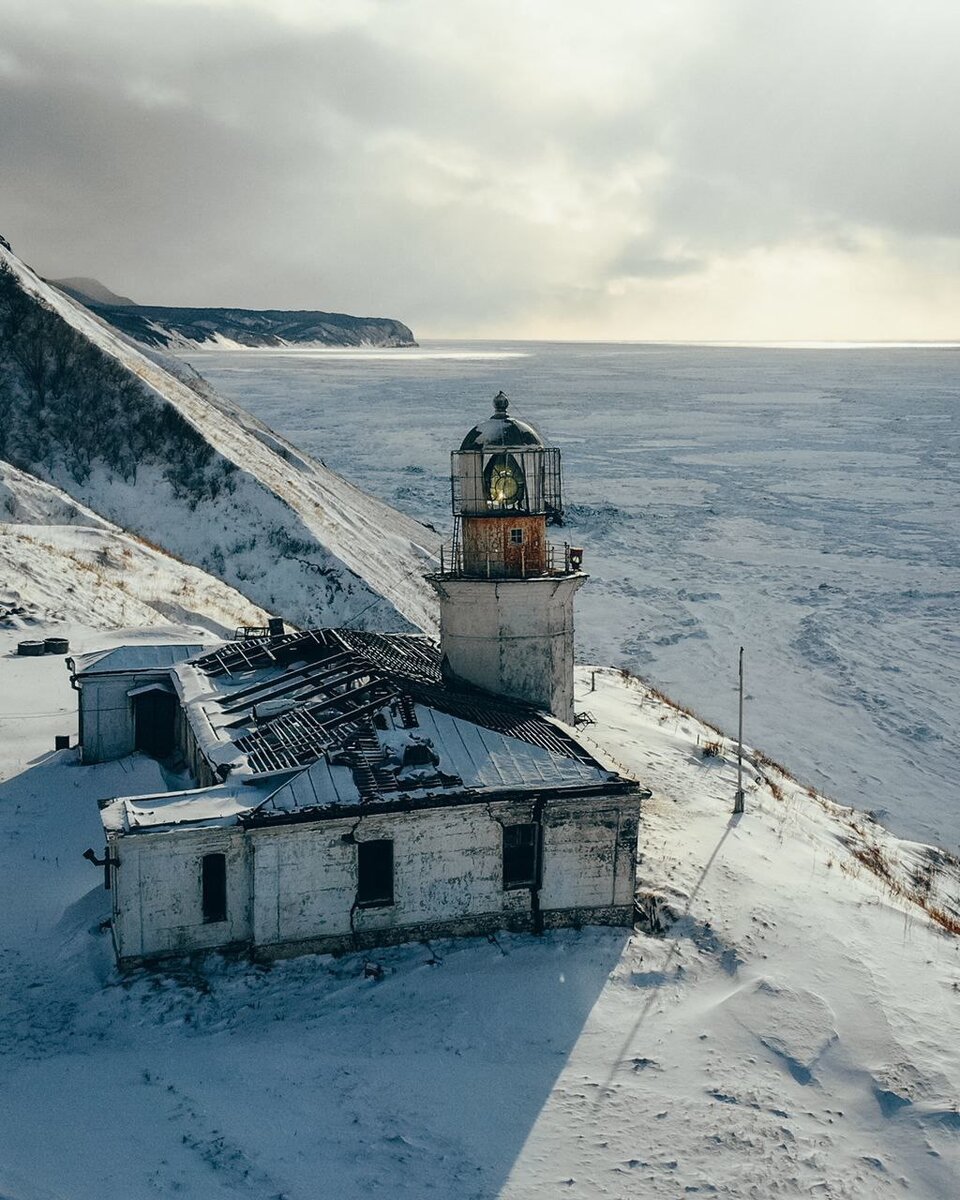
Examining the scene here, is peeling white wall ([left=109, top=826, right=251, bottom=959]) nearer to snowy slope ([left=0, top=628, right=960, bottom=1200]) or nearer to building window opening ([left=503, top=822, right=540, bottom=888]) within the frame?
snowy slope ([left=0, top=628, right=960, bottom=1200])

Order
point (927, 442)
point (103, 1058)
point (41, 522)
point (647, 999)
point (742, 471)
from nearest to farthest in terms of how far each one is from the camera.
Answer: point (103, 1058)
point (647, 999)
point (41, 522)
point (742, 471)
point (927, 442)

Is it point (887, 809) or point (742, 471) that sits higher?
point (742, 471)

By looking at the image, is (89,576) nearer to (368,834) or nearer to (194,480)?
(194,480)

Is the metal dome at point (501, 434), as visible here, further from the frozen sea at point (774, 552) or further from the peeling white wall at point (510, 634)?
the frozen sea at point (774, 552)

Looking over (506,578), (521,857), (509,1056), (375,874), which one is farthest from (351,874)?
(506,578)

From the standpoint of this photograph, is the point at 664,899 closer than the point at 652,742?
Yes

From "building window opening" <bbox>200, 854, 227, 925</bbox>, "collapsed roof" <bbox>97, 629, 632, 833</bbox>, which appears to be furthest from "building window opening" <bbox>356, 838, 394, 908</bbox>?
"building window opening" <bbox>200, 854, 227, 925</bbox>

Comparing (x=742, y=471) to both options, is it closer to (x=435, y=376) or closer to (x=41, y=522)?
(x=41, y=522)

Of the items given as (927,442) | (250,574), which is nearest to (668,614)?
(250,574)
